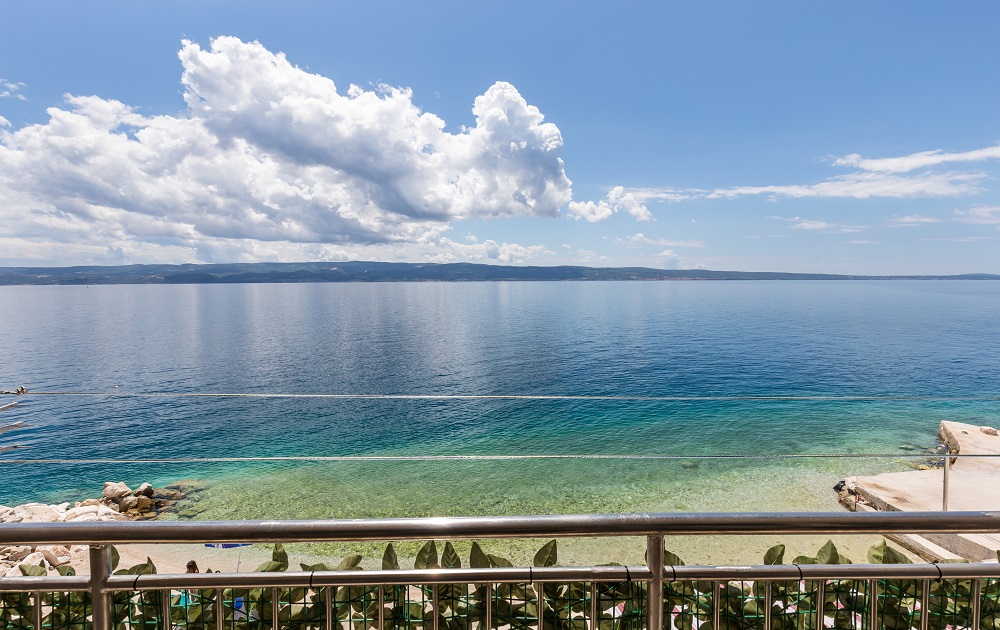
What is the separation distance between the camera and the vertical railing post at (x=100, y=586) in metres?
1.57

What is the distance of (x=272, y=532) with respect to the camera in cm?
151

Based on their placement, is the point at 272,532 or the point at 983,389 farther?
the point at 983,389

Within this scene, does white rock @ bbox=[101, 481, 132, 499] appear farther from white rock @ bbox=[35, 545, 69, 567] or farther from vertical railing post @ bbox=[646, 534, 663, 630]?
vertical railing post @ bbox=[646, 534, 663, 630]

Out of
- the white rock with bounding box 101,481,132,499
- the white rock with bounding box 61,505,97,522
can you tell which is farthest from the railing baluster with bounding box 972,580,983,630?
the white rock with bounding box 101,481,132,499

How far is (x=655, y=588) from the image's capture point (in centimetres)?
167

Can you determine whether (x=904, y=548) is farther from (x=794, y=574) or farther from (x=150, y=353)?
(x=150, y=353)

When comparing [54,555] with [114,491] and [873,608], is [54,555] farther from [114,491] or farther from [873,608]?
[873,608]

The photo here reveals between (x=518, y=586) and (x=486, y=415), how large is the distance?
26.7 metres

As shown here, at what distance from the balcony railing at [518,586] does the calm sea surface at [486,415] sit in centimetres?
208

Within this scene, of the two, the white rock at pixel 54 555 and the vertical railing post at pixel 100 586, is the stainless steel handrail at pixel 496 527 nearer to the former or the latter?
the vertical railing post at pixel 100 586

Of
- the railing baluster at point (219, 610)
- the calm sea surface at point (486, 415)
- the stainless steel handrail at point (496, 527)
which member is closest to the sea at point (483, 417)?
the calm sea surface at point (486, 415)

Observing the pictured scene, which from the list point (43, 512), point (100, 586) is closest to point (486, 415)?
point (43, 512)

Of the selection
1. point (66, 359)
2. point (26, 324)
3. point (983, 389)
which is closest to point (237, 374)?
point (66, 359)

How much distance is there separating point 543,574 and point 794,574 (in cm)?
91
